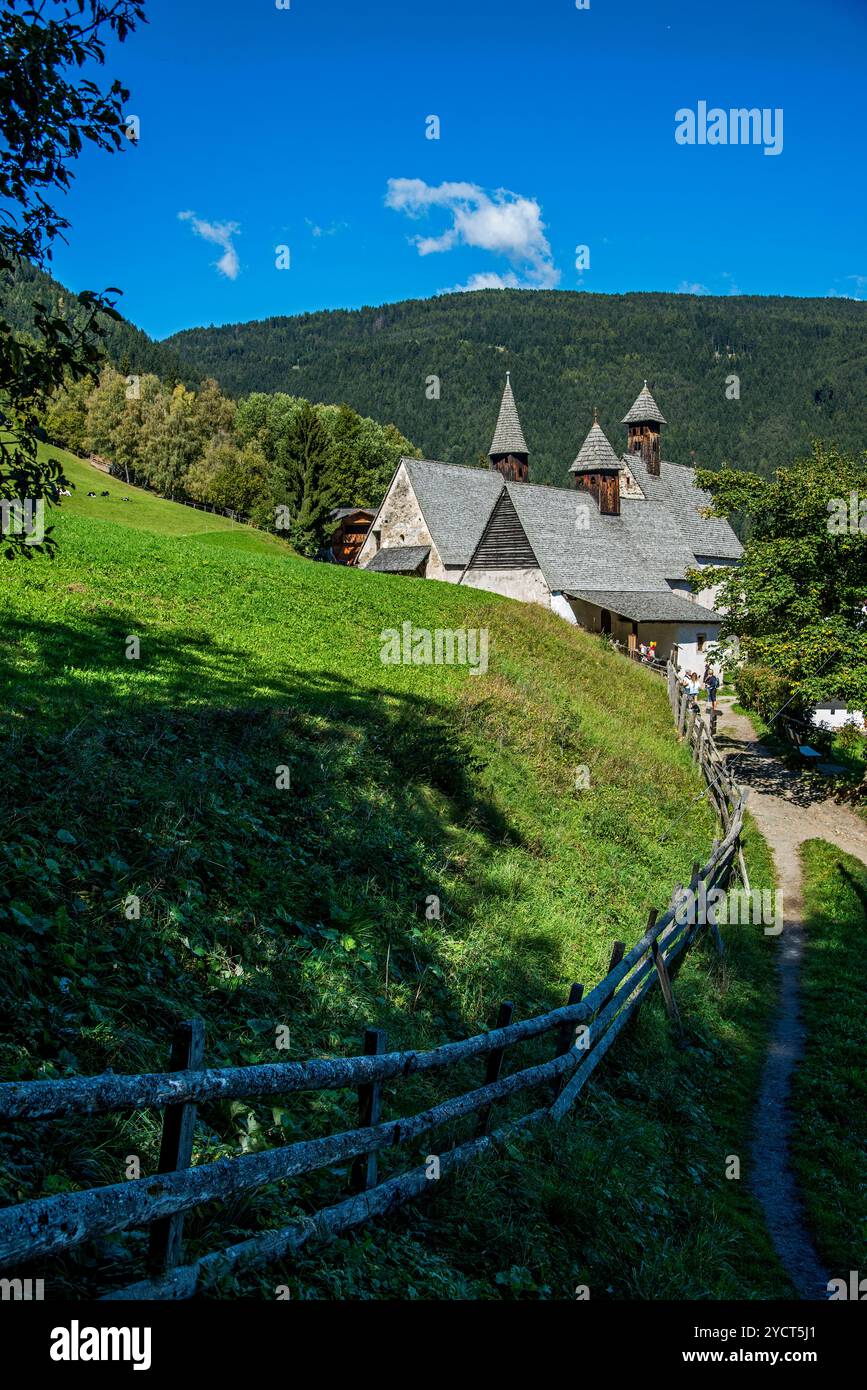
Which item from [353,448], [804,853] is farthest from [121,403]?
[804,853]

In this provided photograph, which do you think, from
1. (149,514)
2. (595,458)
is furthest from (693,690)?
(149,514)

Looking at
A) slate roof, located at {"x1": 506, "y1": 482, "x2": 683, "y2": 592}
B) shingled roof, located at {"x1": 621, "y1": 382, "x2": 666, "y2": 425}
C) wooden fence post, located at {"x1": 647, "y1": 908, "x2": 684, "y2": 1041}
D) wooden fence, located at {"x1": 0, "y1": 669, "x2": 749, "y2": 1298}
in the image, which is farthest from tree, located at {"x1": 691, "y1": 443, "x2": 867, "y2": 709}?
shingled roof, located at {"x1": 621, "y1": 382, "x2": 666, "y2": 425}

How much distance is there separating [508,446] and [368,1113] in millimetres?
56579

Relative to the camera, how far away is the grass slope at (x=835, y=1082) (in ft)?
24.5

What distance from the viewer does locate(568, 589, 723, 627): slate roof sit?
43.1 metres

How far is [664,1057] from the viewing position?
10109mm

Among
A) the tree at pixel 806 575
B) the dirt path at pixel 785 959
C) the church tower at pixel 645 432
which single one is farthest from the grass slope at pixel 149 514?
the dirt path at pixel 785 959

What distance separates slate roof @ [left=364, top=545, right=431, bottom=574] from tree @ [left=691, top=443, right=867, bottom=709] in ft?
82.2

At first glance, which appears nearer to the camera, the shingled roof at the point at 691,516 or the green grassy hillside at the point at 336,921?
the green grassy hillside at the point at 336,921

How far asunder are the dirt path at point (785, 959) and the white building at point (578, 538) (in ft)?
37.8

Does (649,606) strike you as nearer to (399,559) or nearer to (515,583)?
(515,583)

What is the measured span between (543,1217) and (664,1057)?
4281 mm

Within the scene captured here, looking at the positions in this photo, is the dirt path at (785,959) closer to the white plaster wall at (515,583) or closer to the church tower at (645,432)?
the white plaster wall at (515,583)
